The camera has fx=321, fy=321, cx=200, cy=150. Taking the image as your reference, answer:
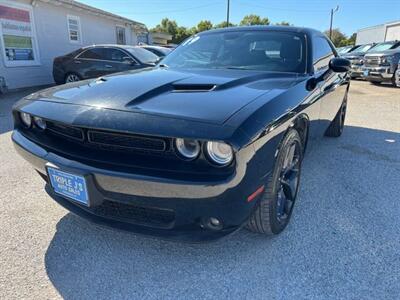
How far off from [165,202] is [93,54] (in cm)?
832

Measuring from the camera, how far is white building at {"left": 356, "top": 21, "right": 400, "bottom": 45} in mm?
28245

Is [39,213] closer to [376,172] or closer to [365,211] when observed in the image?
[365,211]

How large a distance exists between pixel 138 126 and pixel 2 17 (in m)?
9.60

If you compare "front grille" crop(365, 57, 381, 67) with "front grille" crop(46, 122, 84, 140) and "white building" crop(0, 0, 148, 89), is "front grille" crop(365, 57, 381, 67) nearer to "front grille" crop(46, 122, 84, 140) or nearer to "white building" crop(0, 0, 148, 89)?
"white building" crop(0, 0, 148, 89)

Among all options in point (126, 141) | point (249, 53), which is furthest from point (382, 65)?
point (126, 141)

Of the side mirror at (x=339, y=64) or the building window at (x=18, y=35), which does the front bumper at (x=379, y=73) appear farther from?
the building window at (x=18, y=35)

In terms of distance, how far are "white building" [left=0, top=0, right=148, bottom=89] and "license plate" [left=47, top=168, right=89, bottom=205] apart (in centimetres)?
874

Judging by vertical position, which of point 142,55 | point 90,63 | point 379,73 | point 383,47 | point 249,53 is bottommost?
point 379,73

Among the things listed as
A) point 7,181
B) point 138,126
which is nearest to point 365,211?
point 138,126

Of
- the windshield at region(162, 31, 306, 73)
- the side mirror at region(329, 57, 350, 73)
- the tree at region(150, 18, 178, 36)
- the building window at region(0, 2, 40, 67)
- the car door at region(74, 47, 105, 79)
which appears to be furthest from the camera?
the tree at region(150, 18, 178, 36)

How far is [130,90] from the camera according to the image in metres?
2.12

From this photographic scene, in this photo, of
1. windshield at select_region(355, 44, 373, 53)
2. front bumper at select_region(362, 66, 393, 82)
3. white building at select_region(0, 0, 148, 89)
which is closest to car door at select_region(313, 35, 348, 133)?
front bumper at select_region(362, 66, 393, 82)

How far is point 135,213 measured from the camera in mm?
1913

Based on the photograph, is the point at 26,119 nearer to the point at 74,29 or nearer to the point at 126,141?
the point at 126,141
